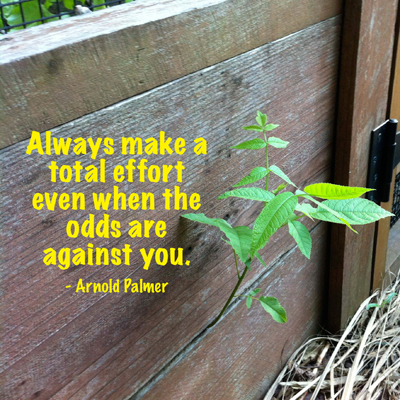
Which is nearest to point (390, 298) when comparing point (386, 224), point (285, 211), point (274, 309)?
point (386, 224)

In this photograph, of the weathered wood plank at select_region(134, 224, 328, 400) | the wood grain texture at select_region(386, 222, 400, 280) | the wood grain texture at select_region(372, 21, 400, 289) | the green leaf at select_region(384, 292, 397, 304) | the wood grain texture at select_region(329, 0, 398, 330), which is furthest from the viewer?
the wood grain texture at select_region(386, 222, 400, 280)

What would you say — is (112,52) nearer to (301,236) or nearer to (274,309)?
(301,236)

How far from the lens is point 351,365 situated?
1.43 metres

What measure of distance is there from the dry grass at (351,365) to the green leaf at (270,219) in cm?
74

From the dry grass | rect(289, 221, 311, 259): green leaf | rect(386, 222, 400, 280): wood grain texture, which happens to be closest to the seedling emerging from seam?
rect(289, 221, 311, 259): green leaf

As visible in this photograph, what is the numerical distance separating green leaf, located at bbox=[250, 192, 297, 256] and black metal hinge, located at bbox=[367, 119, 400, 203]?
2.18 ft

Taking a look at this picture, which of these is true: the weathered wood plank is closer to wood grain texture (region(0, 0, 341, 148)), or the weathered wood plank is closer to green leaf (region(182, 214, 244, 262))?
green leaf (region(182, 214, 244, 262))

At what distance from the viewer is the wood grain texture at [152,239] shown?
0.64m

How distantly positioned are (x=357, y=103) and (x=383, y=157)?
0.24 metres

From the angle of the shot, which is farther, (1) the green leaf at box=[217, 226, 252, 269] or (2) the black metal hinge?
(2) the black metal hinge

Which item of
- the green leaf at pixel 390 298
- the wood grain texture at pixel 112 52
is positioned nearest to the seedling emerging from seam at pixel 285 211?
the wood grain texture at pixel 112 52

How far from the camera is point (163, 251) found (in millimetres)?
834

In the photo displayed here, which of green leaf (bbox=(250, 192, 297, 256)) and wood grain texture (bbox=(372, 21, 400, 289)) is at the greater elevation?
Answer: green leaf (bbox=(250, 192, 297, 256))

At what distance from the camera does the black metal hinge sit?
131 cm
